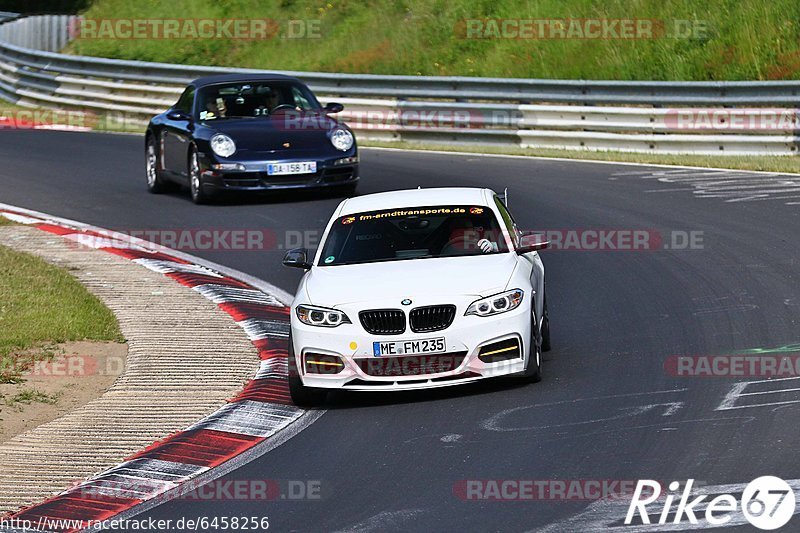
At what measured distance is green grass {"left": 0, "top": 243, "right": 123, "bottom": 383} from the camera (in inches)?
420

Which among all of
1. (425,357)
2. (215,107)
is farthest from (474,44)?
(425,357)

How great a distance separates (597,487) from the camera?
6.88 meters

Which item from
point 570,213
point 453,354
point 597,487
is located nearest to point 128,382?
point 453,354

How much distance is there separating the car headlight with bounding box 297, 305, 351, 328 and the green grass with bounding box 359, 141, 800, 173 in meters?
10.6

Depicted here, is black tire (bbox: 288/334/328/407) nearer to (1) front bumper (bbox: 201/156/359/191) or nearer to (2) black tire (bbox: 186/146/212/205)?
(1) front bumper (bbox: 201/156/359/191)

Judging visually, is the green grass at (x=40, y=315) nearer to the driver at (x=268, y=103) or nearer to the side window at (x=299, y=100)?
the driver at (x=268, y=103)

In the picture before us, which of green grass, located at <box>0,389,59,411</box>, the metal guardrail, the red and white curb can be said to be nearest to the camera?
the red and white curb

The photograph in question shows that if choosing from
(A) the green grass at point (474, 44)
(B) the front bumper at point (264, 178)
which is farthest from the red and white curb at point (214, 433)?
(A) the green grass at point (474, 44)

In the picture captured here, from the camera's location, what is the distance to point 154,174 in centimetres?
1928

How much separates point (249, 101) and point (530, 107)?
568cm

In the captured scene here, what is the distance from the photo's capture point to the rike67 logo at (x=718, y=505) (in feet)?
20.3

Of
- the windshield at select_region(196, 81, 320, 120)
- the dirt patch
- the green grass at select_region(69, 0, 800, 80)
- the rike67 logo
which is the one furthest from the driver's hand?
the green grass at select_region(69, 0, 800, 80)

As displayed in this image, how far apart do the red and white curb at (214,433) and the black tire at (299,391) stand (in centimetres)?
8

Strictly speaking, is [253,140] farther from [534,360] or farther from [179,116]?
[534,360]
